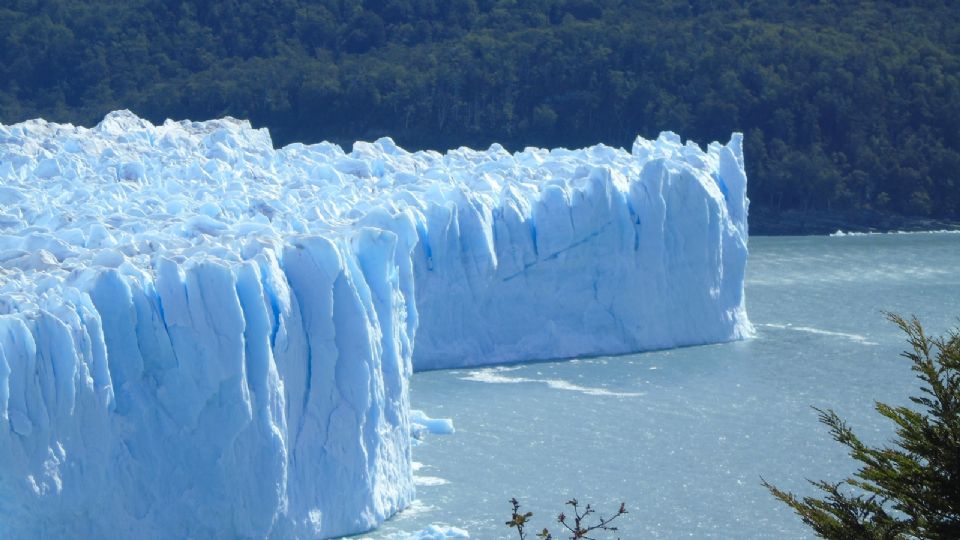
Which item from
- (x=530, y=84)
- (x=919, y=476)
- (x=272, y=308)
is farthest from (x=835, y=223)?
(x=919, y=476)

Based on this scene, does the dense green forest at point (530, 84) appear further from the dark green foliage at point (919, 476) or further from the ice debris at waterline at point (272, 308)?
the dark green foliage at point (919, 476)

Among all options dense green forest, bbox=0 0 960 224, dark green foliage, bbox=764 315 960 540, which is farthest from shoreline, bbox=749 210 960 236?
dark green foliage, bbox=764 315 960 540

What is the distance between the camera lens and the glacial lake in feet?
35.2

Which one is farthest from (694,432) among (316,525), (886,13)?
(886,13)

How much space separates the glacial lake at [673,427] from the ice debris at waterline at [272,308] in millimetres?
548

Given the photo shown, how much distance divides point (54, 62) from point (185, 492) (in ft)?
92.0

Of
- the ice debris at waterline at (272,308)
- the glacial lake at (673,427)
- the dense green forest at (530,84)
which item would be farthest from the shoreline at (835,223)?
the ice debris at waterline at (272,308)

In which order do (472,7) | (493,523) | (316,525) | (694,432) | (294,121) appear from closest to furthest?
(316,525) → (493,523) → (694,432) → (294,121) → (472,7)

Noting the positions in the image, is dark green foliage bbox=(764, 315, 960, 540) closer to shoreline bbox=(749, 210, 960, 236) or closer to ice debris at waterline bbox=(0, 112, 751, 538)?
ice debris at waterline bbox=(0, 112, 751, 538)

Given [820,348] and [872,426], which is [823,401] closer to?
[872,426]

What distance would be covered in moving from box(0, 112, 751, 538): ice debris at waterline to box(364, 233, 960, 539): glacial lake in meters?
0.55

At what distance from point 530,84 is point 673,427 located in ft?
72.9

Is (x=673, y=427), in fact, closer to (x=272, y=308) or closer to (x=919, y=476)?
(x=272, y=308)

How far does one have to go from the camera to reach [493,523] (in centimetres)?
1026
